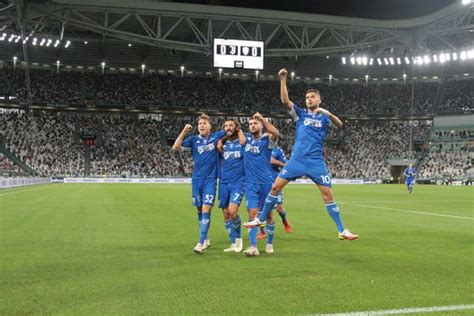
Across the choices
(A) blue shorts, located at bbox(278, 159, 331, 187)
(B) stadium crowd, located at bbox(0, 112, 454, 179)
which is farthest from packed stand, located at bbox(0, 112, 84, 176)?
(A) blue shorts, located at bbox(278, 159, 331, 187)

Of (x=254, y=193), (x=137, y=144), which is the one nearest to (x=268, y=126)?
(x=254, y=193)

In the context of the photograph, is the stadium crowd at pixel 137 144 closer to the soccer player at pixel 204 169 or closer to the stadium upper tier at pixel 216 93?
the stadium upper tier at pixel 216 93

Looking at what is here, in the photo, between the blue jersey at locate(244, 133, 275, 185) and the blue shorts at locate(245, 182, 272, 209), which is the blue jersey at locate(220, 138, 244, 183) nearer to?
the blue jersey at locate(244, 133, 275, 185)

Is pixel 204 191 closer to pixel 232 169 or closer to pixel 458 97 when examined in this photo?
pixel 232 169

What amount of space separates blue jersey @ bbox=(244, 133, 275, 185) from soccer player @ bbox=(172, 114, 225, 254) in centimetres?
54

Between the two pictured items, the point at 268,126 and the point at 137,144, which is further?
the point at 137,144

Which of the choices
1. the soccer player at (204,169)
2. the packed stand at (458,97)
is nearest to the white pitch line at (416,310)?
the soccer player at (204,169)

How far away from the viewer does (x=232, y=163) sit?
878cm

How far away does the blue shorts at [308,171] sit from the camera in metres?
8.25

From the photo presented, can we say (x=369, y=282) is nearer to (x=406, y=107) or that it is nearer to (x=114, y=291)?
(x=114, y=291)

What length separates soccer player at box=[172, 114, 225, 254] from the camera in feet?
28.5

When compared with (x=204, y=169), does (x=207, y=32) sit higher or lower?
higher

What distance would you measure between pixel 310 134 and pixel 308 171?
0.65 metres

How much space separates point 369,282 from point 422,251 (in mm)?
3170
